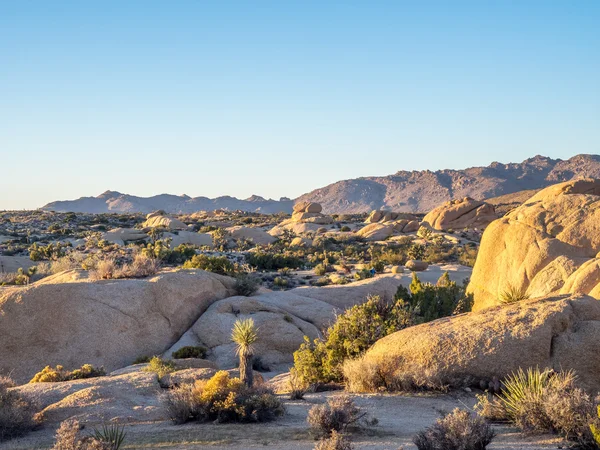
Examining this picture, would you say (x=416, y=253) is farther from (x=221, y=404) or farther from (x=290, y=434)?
(x=290, y=434)

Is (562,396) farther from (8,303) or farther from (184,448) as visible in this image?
(8,303)

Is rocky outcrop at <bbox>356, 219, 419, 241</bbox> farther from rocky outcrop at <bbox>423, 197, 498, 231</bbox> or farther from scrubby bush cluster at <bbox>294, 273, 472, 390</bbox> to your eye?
scrubby bush cluster at <bbox>294, 273, 472, 390</bbox>

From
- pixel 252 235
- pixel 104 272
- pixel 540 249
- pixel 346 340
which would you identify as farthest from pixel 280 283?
pixel 252 235

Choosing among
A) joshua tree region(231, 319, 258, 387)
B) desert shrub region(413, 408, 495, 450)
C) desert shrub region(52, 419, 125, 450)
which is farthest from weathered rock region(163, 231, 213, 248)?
desert shrub region(413, 408, 495, 450)

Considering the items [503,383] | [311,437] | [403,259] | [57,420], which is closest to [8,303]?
[57,420]

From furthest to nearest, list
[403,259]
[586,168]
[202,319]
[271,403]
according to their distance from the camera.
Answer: [586,168] < [403,259] < [202,319] < [271,403]

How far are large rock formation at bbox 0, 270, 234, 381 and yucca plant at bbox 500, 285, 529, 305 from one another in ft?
29.6

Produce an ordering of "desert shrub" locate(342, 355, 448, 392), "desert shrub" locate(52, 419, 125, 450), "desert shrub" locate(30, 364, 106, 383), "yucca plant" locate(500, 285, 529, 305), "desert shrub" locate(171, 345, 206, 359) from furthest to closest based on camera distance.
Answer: "desert shrub" locate(171, 345, 206, 359)
"yucca plant" locate(500, 285, 529, 305)
"desert shrub" locate(30, 364, 106, 383)
"desert shrub" locate(342, 355, 448, 392)
"desert shrub" locate(52, 419, 125, 450)

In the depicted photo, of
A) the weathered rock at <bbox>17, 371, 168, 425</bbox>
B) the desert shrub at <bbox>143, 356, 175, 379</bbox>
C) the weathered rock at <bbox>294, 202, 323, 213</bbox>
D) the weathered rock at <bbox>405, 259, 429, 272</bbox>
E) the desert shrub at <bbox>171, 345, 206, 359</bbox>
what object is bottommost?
the desert shrub at <bbox>171, 345, 206, 359</bbox>

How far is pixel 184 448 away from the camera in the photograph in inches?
295

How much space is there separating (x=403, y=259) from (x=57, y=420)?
30498 millimetres

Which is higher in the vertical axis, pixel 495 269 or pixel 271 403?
pixel 495 269

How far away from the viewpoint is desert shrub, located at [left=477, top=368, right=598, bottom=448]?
727 cm

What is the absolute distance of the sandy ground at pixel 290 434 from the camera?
24.7 feet
